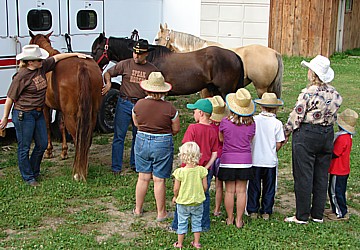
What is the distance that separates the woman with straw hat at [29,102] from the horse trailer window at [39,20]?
167 cm

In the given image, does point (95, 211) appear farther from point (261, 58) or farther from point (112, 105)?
point (261, 58)

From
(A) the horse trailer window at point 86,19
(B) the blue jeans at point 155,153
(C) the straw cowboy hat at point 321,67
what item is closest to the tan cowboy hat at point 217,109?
(B) the blue jeans at point 155,153

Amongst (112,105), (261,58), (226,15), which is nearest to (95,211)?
(112,105)

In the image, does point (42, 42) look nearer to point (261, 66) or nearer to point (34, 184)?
point (34, 184)

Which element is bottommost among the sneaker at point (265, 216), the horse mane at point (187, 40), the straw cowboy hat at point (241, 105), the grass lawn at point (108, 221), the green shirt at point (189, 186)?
the grass lawn at point (108, 221)

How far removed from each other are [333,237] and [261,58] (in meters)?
5.57

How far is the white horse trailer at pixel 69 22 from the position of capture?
8156 millimetres

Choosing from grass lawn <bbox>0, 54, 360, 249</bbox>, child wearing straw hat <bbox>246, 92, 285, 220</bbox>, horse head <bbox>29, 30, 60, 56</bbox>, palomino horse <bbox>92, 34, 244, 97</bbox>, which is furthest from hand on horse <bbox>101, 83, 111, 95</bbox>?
child wearing straw hat <bbox>246, 92, 285, 220</bbox>

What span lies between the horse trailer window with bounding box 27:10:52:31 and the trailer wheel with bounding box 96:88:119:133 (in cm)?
171

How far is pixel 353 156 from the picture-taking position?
8492 millimetres

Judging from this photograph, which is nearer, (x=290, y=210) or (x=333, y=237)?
(x=333, y=237)

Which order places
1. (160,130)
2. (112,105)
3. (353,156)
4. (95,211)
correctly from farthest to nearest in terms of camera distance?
(112,105)
(353,156)
(95,211)
(160,130)

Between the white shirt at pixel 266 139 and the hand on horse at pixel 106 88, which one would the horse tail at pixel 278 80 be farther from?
the white shirt at pixel 266 139

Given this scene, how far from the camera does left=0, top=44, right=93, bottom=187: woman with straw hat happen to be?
21.6ft
